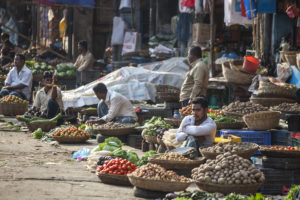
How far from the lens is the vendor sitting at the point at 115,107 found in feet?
38.5

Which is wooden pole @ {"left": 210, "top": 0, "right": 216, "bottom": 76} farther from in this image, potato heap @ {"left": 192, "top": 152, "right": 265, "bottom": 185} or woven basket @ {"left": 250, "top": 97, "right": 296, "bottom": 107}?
potato heap @ {"left": 192, "top": 152, "right": 265, "bottom": 185}

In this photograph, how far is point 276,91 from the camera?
1154 cm

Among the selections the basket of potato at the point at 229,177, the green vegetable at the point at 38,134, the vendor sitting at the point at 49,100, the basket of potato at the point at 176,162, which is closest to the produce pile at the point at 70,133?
the green vegetable at the point at 38,134

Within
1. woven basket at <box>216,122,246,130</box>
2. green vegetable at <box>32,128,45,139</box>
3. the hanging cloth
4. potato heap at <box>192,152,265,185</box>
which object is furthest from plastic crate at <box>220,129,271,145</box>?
the hanging cloth

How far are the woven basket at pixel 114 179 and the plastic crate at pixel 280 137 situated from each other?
9.56 ft

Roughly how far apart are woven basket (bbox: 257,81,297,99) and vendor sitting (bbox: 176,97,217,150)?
3321 millimetres

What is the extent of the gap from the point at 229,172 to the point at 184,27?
12.1 meters

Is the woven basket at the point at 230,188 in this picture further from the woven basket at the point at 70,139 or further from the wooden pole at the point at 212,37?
the wooden pole at the point at 212,37

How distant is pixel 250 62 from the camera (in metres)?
13.0

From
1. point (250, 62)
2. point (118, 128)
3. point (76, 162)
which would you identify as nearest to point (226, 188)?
point (76, 162)

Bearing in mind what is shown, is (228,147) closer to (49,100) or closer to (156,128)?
(156,128)

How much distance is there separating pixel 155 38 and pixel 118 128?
30.9ft

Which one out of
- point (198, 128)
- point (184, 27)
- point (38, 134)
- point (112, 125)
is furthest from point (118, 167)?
point (184, 27)

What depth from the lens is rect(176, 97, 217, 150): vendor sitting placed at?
843 cm
